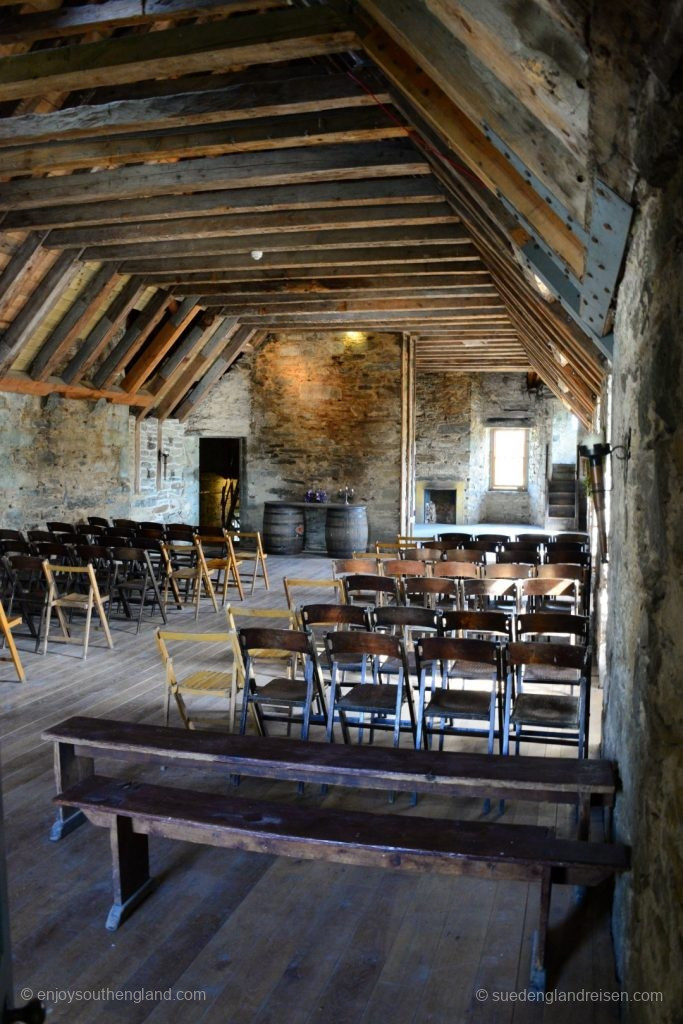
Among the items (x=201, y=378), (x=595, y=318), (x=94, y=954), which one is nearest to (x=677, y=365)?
(x=595, y=318)

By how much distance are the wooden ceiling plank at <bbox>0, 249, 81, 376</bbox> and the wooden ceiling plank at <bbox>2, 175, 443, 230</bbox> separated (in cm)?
110

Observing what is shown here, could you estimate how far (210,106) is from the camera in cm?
529

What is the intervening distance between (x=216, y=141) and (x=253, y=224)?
1936mm

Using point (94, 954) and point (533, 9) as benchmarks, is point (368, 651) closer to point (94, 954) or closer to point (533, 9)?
point (94, 954)

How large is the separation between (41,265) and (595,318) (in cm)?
770

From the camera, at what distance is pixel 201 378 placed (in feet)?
46.0

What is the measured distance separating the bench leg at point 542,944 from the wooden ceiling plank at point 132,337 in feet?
34.1

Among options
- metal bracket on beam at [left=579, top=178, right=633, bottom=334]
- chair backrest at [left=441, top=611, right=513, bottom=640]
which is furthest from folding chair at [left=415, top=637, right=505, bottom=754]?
metal bracket on beam at [left=579, top=178, right=633, bottom=334]

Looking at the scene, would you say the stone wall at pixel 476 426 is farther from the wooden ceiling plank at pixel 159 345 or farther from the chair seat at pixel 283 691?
the chair seat at pixel 283 691

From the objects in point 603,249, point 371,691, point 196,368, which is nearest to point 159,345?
point 196,368

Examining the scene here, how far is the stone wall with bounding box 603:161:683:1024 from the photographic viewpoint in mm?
1692

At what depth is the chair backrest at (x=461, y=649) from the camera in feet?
13.1

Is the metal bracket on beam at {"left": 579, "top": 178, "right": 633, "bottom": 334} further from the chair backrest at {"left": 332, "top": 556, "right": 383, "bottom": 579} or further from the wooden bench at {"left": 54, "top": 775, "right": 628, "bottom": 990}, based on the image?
the chair backrest at {"left": 332, "top": 556, "right": 383, "bottom": 579}

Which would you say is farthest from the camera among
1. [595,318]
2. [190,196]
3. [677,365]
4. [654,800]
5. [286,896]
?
[190,196]
